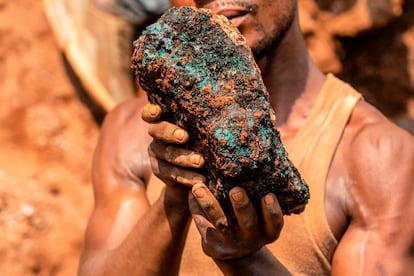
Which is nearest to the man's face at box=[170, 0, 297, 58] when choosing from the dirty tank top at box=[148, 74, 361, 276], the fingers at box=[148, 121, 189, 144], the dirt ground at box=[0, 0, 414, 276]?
the dirty tank top at box=[148, 74, 361, 276]

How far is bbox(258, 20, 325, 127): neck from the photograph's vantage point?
255 centimetres

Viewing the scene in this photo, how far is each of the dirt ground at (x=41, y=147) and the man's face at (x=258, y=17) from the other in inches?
71.1

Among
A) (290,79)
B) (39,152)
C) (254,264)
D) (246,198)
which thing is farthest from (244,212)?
(39,152)

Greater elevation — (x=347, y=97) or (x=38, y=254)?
(x=347, y=97)

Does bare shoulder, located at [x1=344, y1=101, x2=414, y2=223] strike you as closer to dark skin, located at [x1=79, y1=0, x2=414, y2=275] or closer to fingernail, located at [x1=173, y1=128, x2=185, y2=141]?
dark skin, located at [x1=79, y1=0, x2=414, y2=275]

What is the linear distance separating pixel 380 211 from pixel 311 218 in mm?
159

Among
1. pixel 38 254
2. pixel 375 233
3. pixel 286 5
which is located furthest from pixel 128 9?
pixel 375 233

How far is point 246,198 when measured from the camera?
193 cm

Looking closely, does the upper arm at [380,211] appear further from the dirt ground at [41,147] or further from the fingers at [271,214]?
the dirt ground at [41,147]

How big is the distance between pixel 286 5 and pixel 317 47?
5.59 ft

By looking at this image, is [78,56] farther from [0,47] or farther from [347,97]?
[347,97]

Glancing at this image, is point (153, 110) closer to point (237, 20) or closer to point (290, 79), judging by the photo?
point (237, 20)

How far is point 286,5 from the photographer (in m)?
2.52

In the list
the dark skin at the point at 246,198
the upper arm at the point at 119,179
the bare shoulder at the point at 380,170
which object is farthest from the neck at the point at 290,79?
the upper arm at the point at 119,179
